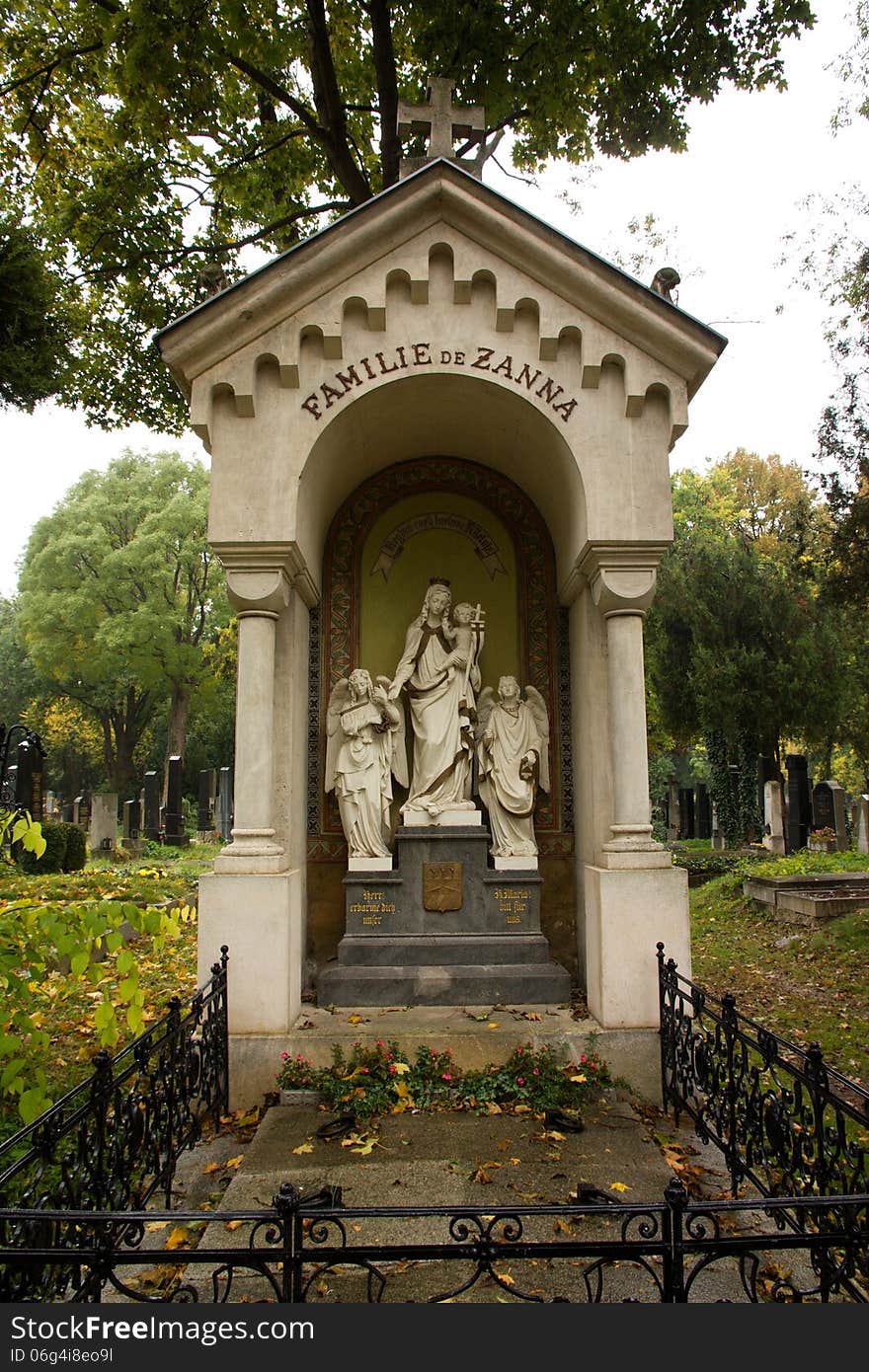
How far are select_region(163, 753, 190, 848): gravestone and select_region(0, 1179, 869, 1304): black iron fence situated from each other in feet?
66.8

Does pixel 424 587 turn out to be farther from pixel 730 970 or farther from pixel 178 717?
pixel 178 717

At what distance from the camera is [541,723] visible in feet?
24.5

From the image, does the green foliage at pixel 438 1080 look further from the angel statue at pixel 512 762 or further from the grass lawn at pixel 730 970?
the angel statue at pixel 512 762

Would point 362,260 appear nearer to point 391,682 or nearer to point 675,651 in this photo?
point 391,682

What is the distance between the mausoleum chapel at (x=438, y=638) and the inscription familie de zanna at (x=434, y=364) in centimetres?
2

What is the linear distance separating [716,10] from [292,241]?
5.93 m

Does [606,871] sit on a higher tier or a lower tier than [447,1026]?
higher

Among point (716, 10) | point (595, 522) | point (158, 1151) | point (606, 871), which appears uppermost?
point (716, 10)

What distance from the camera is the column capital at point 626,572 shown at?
6324 millimetres

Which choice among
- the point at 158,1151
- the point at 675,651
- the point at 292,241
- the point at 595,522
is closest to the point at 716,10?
the point at 292,241

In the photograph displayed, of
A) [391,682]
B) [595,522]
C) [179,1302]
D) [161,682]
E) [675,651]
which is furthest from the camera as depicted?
[161,682]

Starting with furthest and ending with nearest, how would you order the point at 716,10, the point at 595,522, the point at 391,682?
1. the point at 716,10
2. the point at 391,682
3. the point at 595,522

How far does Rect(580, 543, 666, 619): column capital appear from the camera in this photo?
6.32 meters

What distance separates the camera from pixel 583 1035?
5.75 m
